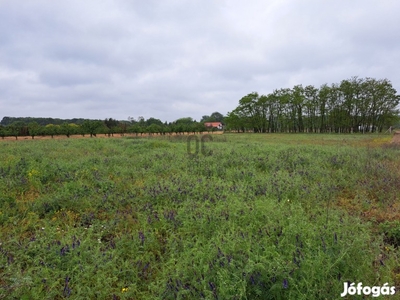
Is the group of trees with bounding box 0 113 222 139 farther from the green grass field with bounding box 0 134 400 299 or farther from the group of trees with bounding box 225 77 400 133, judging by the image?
the green grass field with bounding box 0 134 400 299

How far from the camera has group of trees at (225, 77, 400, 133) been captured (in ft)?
140

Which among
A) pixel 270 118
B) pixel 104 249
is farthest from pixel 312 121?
pixel 104 249

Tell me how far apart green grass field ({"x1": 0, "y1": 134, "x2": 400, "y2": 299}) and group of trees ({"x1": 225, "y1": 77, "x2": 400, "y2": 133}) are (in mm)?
48988

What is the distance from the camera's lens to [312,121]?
5159 centimetres

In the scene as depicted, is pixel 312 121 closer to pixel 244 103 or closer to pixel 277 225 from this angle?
pixel 244 103

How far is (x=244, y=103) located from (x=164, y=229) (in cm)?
5905
